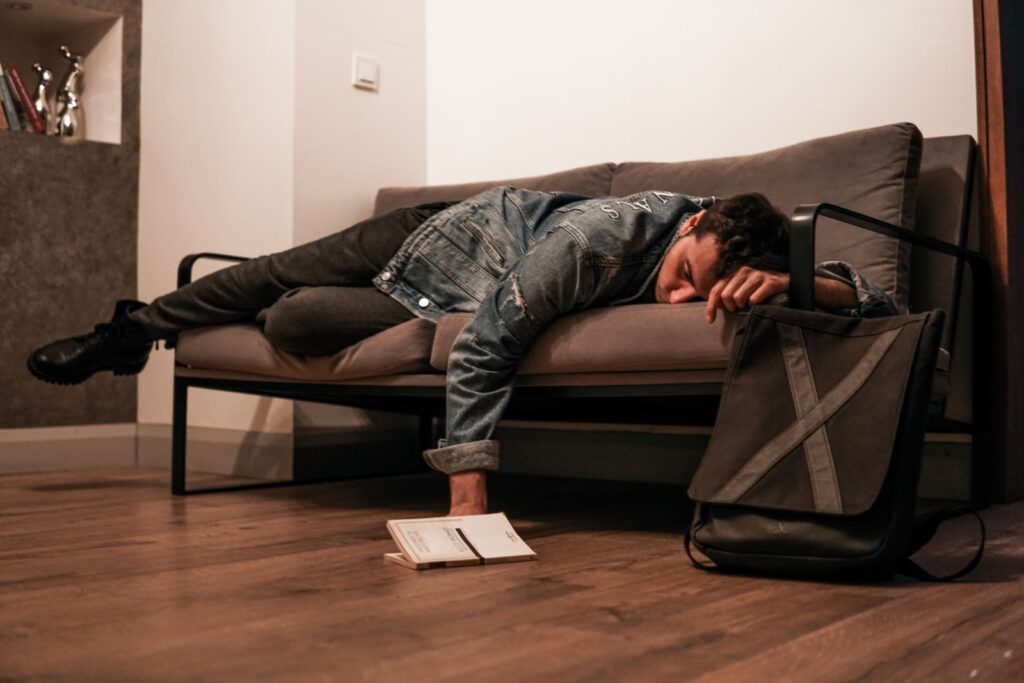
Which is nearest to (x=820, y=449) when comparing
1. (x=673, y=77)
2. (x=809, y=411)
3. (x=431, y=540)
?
(x=809, y=411)

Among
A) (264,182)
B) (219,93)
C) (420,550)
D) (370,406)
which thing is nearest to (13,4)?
(219,93)

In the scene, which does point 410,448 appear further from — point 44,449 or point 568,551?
point 568,551

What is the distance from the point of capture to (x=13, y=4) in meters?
3.66

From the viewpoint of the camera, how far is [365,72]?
3.47 m

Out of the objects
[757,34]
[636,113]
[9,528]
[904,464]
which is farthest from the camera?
[636,113]

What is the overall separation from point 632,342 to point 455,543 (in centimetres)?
48

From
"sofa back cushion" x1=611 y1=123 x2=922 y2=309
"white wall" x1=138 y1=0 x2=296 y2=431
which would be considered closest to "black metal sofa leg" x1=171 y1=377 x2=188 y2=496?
"white wall" x1=138 y1=0 x2=296 y2=431

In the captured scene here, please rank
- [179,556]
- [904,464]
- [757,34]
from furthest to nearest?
[757,34] < [179,556] < [904,464]

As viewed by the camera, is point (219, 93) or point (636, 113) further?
point (219, 93)

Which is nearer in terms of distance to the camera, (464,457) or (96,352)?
(464,457)

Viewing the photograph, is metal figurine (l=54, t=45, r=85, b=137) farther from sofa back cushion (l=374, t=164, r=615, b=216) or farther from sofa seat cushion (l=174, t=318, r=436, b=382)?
sofa seat cushion (l=174, t=318, r=436, b=382)

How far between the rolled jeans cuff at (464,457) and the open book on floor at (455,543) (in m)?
0.12

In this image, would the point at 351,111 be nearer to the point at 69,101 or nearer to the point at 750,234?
the point at 69,101

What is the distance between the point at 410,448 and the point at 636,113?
1277 millimetres
